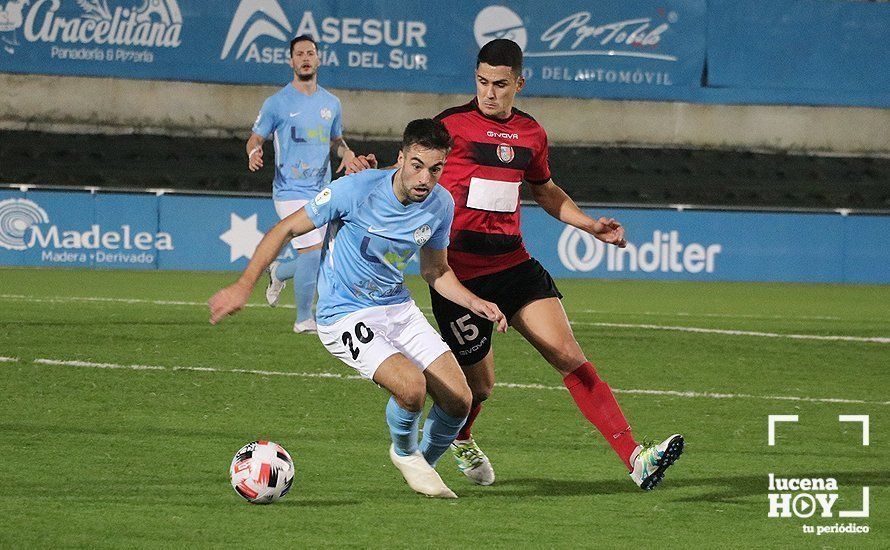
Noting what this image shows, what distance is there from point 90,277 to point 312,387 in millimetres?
8356

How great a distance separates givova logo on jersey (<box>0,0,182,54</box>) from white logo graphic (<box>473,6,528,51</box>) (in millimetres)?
4564

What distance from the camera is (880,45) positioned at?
2217 centimetres

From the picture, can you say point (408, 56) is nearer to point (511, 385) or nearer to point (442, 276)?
point (511, 385)

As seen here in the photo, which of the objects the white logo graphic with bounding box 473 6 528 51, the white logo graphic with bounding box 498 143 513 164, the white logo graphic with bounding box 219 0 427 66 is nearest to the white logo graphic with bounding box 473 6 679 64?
the white logo graphic with bounding box 473 6 528 51

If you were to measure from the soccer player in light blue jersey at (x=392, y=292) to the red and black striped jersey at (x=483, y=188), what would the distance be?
15.9 inches

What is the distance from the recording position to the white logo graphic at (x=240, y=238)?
59.1 ft

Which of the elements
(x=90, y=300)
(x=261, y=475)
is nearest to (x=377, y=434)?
(x=261, y=475)

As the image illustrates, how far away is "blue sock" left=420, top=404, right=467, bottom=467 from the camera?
19.7 ft

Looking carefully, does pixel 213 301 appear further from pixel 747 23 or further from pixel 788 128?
pixel 788 128

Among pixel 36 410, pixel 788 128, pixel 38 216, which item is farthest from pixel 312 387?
pixel 788 128

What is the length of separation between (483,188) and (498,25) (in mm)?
15710

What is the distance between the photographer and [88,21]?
2084cm

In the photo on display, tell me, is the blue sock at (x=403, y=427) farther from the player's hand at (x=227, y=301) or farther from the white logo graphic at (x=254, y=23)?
the white logo graphic at (x=254, y=23)

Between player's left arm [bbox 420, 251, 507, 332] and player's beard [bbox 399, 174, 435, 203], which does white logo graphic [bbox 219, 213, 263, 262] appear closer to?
player's left arm [bbox 420, 251, 507, 332]
